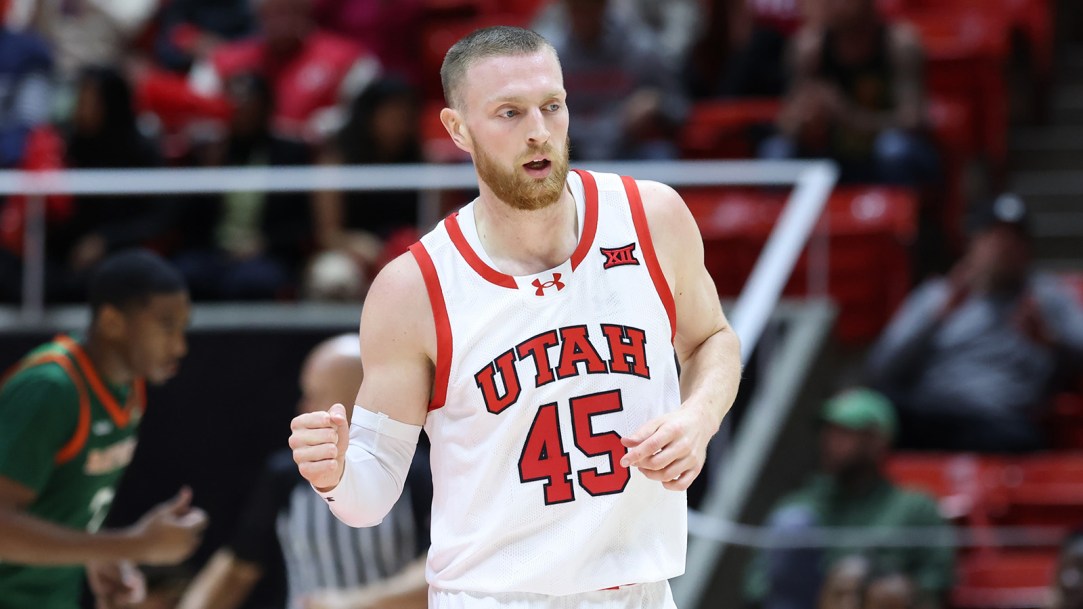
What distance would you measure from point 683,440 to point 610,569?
1.50ft

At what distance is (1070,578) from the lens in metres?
6.54

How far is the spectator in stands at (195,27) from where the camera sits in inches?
472

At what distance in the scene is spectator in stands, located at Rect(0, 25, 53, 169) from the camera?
938 centimetres

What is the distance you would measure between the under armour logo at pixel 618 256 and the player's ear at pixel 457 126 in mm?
416

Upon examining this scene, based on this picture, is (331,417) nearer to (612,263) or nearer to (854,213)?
(612,263)

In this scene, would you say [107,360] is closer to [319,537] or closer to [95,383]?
[95,383]

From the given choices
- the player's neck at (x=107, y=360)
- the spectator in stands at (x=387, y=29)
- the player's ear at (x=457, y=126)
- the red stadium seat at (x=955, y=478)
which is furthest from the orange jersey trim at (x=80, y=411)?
the spectator in stands at (x=387, y=29)

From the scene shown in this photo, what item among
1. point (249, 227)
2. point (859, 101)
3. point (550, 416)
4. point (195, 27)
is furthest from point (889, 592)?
point (195, 27)

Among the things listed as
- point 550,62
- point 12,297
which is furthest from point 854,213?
point 550,62

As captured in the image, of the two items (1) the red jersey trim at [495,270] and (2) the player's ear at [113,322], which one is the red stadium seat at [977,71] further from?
(1) the red jersey trim at [495,270]

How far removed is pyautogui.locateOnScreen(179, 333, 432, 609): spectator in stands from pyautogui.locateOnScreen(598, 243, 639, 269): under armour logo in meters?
2.20

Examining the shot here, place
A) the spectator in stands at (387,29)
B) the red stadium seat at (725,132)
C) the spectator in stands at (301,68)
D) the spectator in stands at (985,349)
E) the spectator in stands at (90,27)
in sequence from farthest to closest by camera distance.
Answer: the spectator in stands at (90,27)
the spectator in stands at (387,29)
the spectator in stands at (301,68)
the red stadium seat at (725,132)
the spectator in stands at (985,349)

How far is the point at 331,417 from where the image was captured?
3.62 meters

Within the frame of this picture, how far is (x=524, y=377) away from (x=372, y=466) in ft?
1.37
